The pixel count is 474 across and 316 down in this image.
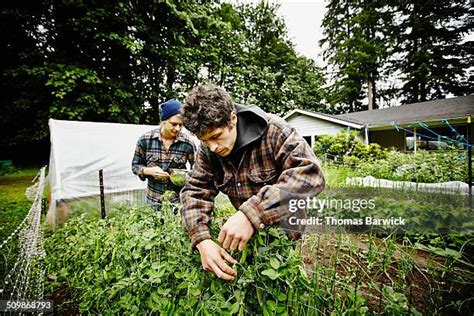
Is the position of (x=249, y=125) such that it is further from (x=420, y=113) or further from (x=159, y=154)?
(x=420, y=113)

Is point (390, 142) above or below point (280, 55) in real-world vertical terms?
below

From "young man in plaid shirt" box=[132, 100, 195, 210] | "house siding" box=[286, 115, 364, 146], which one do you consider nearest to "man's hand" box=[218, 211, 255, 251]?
"young man in plaid shirt" box=[132, 100, 195, 210]

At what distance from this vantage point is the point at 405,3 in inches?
80.4

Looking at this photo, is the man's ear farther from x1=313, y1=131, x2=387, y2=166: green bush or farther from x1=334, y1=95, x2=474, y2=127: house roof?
x1=334, y1=95, x2=474, y2=127: house roof

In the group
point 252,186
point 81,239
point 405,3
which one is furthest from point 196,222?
point 405,3

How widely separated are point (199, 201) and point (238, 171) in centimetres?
23

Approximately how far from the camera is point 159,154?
2.50m

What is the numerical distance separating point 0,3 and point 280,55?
682 inches

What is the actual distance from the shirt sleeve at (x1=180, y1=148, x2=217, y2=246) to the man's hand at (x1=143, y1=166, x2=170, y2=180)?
3.69 ft

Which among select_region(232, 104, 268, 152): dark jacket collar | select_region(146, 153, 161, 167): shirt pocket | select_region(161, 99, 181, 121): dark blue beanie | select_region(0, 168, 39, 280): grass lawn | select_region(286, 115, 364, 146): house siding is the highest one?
select_region(286, 115, 364, 146): house siding

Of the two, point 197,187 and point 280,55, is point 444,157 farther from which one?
point 280,55

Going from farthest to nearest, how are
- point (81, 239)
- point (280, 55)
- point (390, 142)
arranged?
1. point (280, 55)
2. point (390, 142)
3. point (81, 239)

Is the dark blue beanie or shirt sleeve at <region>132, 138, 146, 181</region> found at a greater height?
the dark blue beanie

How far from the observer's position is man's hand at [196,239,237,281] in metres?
0.81
